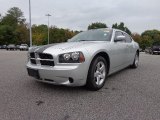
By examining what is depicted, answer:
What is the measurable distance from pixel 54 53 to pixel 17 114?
130 centimetres

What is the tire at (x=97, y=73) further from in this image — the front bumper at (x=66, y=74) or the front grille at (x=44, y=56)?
the front grille at (x=44, y=56)

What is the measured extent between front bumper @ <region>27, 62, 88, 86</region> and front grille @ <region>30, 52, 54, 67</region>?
10 centimetres

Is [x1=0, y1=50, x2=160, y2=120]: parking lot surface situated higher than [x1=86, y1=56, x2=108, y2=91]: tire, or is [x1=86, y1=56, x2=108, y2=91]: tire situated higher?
[x1=86, y1=56, x2=108, y2=91]: tire

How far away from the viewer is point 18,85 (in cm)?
478

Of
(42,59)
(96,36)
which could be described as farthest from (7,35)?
Result: (42,59)

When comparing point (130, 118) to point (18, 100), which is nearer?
point (130, 118)

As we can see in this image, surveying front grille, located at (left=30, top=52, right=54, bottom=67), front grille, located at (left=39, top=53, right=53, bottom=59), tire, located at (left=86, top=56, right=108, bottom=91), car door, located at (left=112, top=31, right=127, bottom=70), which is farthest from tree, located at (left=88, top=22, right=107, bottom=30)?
front grille, located at (left=39, top=53, right=53, bottom=59)

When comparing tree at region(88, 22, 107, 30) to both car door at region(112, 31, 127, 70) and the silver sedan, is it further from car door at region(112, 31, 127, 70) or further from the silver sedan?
the silver sedan

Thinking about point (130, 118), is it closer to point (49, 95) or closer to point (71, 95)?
point (71, 95)

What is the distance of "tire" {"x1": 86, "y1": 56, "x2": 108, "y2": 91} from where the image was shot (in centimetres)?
406

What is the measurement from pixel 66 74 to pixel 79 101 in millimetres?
535

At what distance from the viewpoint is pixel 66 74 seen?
3756 mm

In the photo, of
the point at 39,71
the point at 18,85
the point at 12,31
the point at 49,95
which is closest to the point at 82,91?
the point at 49,95

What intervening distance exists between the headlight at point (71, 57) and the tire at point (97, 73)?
363 millimetres
